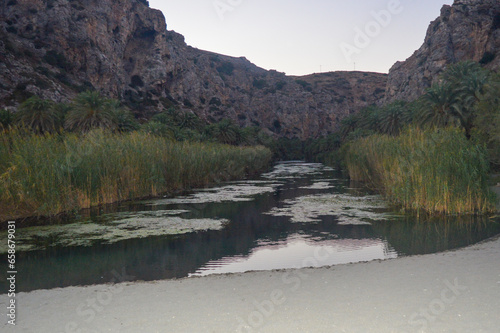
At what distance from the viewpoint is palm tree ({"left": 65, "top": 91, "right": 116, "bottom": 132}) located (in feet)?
127

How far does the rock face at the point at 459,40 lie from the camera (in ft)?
278

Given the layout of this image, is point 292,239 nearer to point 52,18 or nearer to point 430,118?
point 430,118

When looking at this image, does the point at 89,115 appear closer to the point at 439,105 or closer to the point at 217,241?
the point at 217,241

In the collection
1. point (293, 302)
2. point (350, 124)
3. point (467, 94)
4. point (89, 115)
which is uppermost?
point (350, 124)

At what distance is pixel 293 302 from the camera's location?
5.02 metres

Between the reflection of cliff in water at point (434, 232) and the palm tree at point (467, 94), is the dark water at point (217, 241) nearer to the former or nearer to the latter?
the reflection of cliff in water at point (434, 232)

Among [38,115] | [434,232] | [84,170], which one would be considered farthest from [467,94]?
[38,115]

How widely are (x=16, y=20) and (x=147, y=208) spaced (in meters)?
81.9

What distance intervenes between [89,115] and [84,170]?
89.3 feet

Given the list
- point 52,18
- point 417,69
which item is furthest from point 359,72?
point 52,18

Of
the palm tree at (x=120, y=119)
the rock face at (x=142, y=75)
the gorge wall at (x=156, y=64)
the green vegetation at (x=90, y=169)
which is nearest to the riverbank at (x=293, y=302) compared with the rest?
the green vegetation at (x=90, y=169)

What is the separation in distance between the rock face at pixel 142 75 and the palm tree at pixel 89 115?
70.8ft

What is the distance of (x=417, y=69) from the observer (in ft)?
324

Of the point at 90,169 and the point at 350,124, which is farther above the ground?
the point at 350,124
